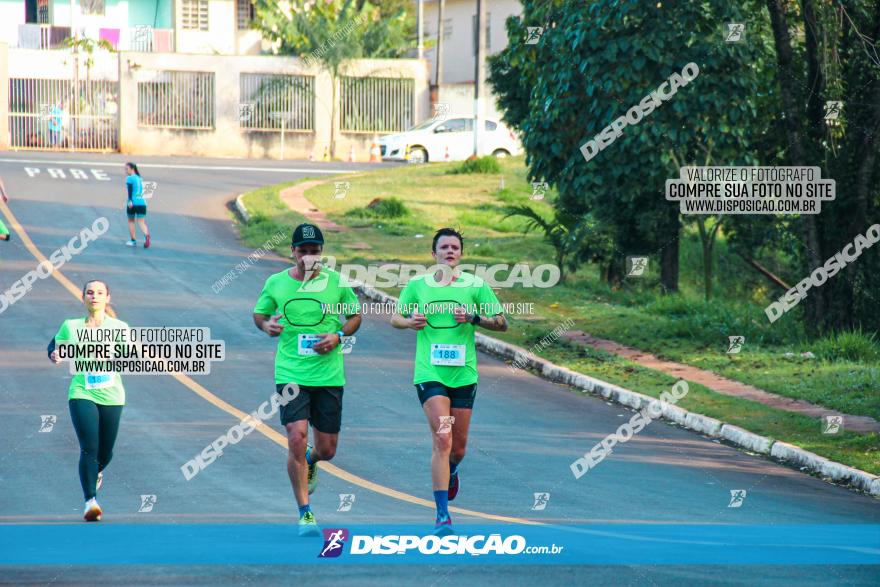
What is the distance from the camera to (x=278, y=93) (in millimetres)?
50094

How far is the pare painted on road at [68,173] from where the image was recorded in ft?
122

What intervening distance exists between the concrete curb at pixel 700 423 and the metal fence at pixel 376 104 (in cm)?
3276

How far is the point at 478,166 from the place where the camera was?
39.3 metres

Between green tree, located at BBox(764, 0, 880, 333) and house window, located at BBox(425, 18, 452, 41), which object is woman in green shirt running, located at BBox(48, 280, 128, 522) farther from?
house window, located at BBox(425, 18, 452, 41)

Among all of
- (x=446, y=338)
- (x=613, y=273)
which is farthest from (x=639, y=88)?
(x=446, y=338)

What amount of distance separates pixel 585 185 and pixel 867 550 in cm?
1364

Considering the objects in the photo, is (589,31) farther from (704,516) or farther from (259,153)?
(259,153)

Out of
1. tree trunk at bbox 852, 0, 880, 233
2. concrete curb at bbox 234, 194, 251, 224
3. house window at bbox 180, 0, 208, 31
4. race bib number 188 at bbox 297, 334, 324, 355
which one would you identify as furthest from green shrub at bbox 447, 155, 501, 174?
race bib number 188 at bbox 297, 334, 324, 355

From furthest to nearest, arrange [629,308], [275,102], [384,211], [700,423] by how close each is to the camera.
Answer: [275,102] < [384,211] < [629,308] < [700,423]

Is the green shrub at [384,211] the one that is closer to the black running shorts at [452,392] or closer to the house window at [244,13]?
the black running shorts at [452,392]

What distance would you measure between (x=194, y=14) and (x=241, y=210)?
102 feet

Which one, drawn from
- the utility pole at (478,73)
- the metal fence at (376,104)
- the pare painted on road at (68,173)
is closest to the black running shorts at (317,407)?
the pare painted on road at (68,173)

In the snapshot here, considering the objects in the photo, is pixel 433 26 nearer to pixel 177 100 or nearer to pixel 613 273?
pixel 177 100

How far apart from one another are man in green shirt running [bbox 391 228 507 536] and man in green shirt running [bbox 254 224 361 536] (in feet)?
1.87
